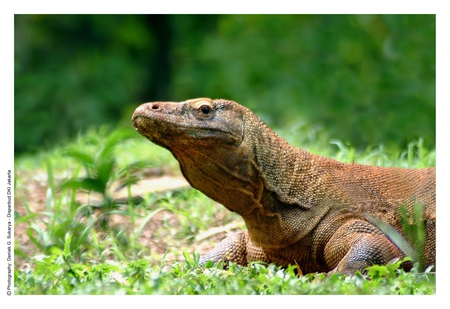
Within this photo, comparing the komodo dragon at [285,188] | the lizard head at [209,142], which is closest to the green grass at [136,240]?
the komodo dragon at [285,188]

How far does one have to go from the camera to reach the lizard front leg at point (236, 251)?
5.41 m

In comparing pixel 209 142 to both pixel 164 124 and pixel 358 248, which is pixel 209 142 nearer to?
pixel 164 124

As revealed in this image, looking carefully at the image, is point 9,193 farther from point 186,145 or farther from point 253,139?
point 253,139

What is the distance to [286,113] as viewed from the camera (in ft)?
46.9

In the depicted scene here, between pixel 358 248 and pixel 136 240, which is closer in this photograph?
pixel 358 248

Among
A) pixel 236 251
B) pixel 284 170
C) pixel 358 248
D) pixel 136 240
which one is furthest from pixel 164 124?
pixel 136 240

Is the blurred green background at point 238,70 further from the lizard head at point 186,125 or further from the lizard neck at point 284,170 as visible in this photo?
the lizard head at point 186,125

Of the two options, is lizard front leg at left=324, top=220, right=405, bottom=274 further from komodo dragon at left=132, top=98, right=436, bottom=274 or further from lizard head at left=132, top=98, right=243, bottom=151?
lizard head at left=132, top=98, right=243, bottom=151

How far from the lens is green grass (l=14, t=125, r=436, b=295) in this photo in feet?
13.5

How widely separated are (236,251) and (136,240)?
2.98 ft

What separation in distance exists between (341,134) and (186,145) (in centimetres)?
829

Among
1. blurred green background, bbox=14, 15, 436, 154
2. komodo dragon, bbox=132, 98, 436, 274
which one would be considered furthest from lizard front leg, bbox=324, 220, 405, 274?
blurred green background, bbox=14, 15, 436, 154

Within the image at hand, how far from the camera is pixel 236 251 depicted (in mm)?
5520
